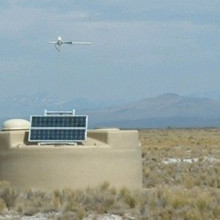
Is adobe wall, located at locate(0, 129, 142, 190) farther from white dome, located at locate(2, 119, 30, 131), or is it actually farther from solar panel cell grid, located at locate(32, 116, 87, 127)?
solar panel cell grid, located at locate(32, 116, 87, 127)

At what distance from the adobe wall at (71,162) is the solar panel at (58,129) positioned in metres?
0.33

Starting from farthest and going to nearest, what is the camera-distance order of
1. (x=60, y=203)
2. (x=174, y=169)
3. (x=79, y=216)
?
(x=174, y=169)
(x=60, y=203)
(x=79, y=216)

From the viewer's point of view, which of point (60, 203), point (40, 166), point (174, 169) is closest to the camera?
point (60, 203)

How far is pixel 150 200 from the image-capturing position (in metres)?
22.2

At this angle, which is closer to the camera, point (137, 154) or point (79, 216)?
point (79, 216)

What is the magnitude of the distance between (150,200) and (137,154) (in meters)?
3.38

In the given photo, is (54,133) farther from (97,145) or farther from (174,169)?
(174,169)

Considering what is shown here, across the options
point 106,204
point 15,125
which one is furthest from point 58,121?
point 106,204

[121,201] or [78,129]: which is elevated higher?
[78,129]

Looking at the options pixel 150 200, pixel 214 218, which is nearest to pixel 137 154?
pixel 150 200

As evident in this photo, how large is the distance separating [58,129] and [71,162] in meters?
1.19

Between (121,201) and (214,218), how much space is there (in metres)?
2.52

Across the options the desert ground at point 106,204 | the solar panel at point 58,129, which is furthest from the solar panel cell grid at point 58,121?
the desert ground at point 106,204

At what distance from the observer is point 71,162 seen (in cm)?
2403
